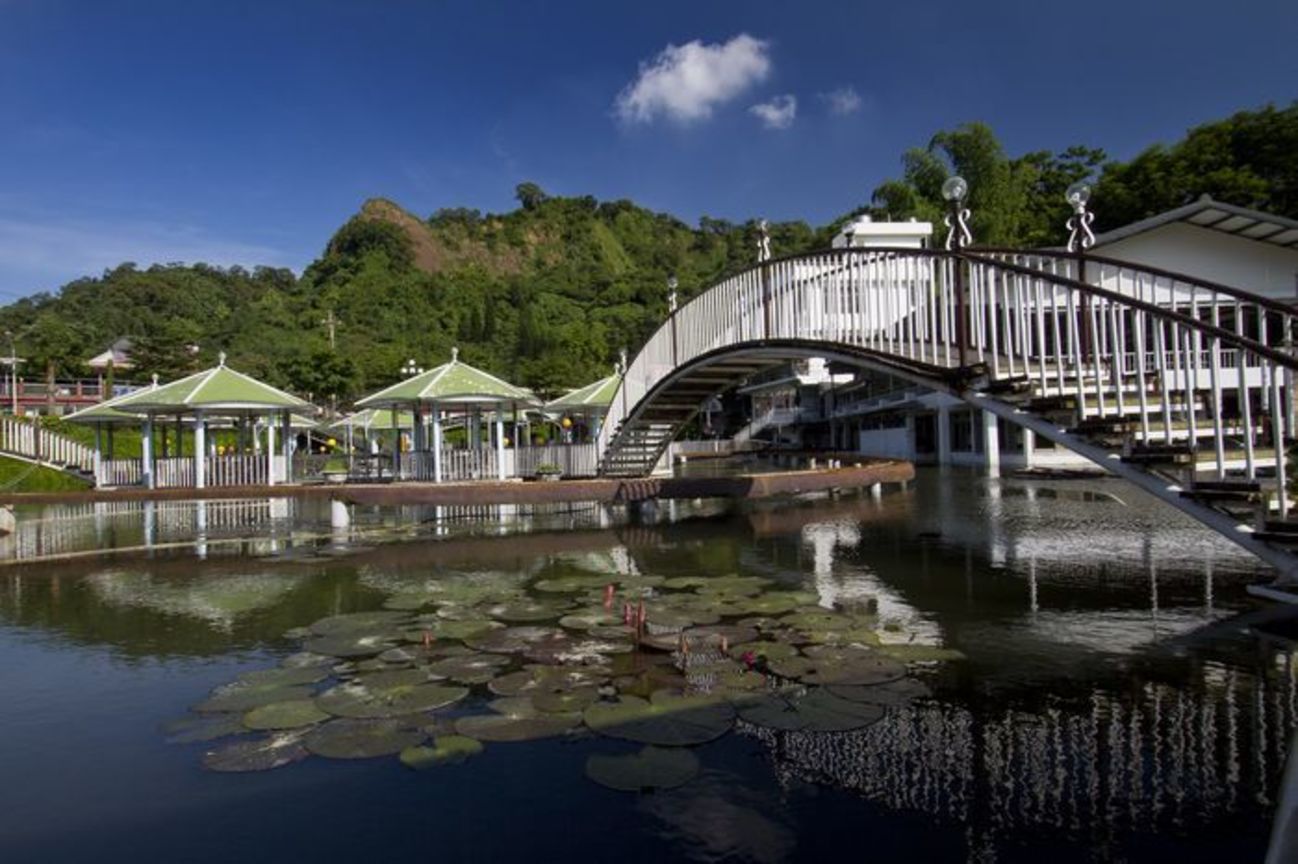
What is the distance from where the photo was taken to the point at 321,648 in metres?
7.22

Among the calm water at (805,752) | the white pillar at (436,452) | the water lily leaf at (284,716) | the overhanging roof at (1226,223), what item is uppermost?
the overhanging roof at (1226,223)

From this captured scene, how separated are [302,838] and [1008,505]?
18.1 meters

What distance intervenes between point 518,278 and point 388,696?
108 m

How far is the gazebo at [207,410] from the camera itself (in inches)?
889

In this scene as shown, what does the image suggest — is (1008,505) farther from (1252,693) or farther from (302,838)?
(302,838)

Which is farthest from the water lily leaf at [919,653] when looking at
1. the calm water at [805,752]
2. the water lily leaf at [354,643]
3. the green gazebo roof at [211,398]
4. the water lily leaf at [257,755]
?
the green gazebo roof at [211,398]

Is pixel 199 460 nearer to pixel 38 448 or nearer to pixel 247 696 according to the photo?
pixel 38 448

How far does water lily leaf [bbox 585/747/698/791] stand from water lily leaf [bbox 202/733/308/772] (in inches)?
75.4

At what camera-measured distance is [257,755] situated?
4875 millimetres

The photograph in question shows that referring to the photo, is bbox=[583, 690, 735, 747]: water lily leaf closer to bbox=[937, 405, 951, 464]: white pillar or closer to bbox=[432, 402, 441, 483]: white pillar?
bbox=[432, 402, 441, 483]: white pillar

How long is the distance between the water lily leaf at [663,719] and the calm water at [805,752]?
0.56 ft

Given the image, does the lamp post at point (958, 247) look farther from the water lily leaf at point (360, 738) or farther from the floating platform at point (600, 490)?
the floating platform at point (600, 490)

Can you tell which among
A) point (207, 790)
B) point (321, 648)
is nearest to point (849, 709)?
point (207, 790)

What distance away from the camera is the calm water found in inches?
155
